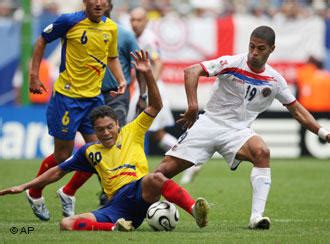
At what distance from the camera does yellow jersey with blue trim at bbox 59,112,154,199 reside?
912 centimetres

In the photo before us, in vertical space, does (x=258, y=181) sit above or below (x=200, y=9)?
above

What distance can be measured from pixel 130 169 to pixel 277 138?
11184mm

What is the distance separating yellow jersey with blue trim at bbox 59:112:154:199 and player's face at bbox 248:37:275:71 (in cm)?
113

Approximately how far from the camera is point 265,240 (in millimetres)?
8117

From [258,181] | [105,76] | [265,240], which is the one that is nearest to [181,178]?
[105,76]

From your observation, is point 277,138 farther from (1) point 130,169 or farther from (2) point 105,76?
(1) point 130,169

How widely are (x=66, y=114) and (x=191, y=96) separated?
6.78 feet

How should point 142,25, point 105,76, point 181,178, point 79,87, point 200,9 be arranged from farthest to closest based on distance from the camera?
point 200,9 → point 181,178 → point 142,25 → point 105,76 → point 79,87

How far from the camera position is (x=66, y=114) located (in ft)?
35.0

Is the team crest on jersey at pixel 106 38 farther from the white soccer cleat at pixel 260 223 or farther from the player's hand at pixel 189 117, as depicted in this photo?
the white soccer cleat at pixel 260 223

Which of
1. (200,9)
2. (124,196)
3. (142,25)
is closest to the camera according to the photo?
(124,196)

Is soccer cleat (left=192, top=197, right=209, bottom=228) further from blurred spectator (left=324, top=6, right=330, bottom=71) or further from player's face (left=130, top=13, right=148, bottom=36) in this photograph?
blurred spectator (left=324, top=6, right=330, bottom=71)

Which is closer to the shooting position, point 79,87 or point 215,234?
point 215,234

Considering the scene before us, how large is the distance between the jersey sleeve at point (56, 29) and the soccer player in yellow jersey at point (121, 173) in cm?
170
